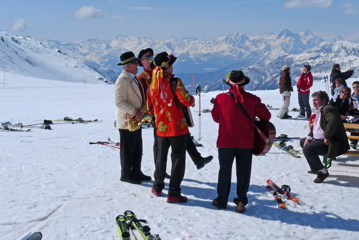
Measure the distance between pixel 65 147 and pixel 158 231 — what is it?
20.8 feet

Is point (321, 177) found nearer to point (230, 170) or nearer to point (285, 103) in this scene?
point (230, 170)

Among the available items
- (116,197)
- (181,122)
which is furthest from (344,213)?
(116,197)

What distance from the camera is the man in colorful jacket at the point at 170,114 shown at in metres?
5.66

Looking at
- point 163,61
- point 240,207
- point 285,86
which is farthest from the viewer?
point 285,86

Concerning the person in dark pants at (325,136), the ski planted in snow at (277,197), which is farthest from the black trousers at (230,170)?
the person in dark pants at (325,136)

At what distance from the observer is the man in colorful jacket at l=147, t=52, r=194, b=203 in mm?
5664

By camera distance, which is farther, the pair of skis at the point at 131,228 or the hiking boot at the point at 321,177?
the hiking boot at the point at 321,177

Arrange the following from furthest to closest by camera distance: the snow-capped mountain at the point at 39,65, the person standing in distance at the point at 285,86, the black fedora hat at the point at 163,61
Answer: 1. the snow-capped mountain at the point at 39,65
2. the person standing in distance at the point at 285,86
3. the black fedora hat at the point at 163,61

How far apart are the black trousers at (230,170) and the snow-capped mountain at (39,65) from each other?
147136 mm

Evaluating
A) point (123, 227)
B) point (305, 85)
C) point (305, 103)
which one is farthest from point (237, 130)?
point (305, 103)

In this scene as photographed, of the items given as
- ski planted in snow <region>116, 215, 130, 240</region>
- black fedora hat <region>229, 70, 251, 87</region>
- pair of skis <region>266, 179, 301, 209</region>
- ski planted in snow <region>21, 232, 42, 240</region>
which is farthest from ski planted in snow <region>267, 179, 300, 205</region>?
ski planted in snow <region>21, 232, 42, 240</region>

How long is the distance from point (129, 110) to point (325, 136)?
11.5 ft

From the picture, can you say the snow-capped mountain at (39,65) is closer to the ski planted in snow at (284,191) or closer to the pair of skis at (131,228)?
the ski planted in snow at (284,191)

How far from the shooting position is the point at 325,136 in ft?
22.3
